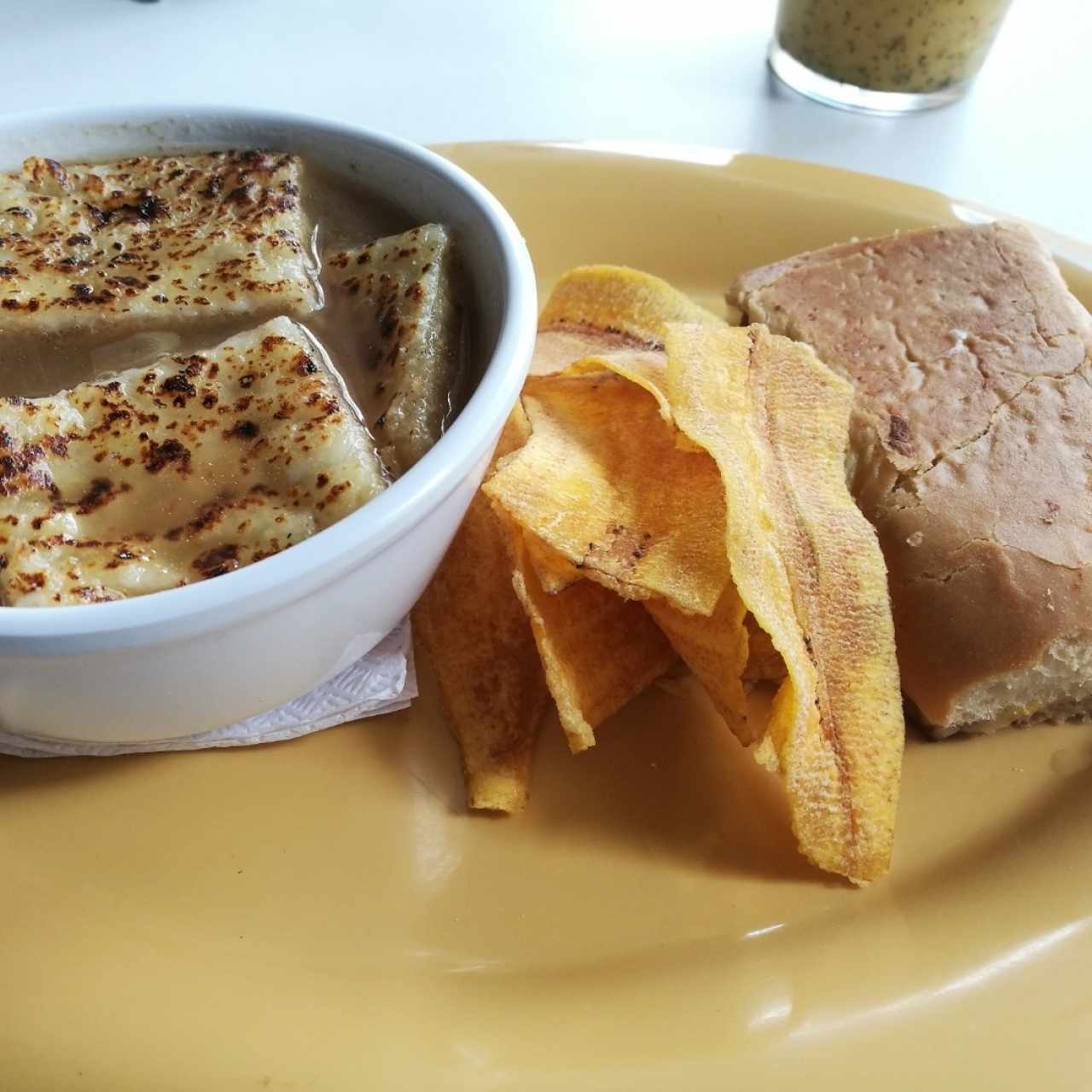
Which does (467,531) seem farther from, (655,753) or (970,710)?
(970,710)

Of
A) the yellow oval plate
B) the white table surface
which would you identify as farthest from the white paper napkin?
the white table surface

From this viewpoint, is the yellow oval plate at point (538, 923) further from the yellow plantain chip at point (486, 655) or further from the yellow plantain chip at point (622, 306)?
the yellow plantain chip at point (622, 306)

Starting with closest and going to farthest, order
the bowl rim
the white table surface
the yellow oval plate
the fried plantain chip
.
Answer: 1. the bowl rim
2. the yellow oval plate
3. the fried plantain chip
4. the white table surface

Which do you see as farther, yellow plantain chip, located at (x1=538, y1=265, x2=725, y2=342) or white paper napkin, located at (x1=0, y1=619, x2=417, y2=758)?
yellow plantain chip, located at (x1=538, y1=265, x2=725, y2=342)

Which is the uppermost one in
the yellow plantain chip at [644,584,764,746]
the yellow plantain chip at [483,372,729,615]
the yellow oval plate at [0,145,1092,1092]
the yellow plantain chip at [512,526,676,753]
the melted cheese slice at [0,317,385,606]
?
the melted cheese slice at [0,317,385,606]

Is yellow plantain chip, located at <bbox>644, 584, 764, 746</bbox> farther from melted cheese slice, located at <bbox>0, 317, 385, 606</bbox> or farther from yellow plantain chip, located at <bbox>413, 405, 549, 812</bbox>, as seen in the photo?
melted cheese slice, located at <bbox>0, 317, 385, 606</bbox>

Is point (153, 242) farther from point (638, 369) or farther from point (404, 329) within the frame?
point (638, 369)

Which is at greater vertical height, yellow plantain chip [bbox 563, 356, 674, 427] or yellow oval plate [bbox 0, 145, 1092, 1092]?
yellow plantain chip [bbox 563, 356, 674, 427]
